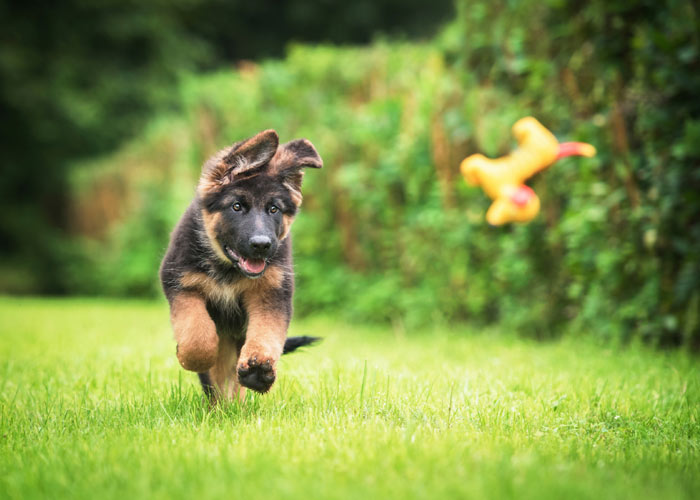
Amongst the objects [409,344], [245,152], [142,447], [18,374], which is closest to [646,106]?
[409,344]

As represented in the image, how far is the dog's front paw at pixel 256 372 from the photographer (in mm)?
3355

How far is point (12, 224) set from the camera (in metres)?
18.9

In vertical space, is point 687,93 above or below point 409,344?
above

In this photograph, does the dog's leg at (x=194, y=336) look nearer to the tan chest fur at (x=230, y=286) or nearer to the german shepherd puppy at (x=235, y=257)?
the german shepherd puppy at (x=235, y=257)

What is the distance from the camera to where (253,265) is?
3736 millimetres

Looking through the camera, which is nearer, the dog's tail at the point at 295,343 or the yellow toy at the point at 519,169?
the dog's tail at the point at 295,343

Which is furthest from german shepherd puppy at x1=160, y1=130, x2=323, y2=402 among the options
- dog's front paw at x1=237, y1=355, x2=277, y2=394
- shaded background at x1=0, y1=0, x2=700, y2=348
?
shaded background at x1=0, y1=0, x2=700, y2=348

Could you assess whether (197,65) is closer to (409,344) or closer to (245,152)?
(409,344)

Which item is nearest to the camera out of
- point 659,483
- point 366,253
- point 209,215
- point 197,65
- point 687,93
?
point 659,483

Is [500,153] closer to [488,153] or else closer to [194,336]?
[488,153]

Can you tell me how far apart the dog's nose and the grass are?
2.76ft

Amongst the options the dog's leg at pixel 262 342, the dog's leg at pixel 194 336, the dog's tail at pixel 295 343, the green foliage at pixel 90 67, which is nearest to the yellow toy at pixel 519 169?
the dog's tail at pixel 295 343

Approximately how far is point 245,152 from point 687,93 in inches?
145

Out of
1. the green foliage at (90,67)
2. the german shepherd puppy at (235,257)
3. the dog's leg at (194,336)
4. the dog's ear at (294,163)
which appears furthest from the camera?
the green foliage at (90,67)
